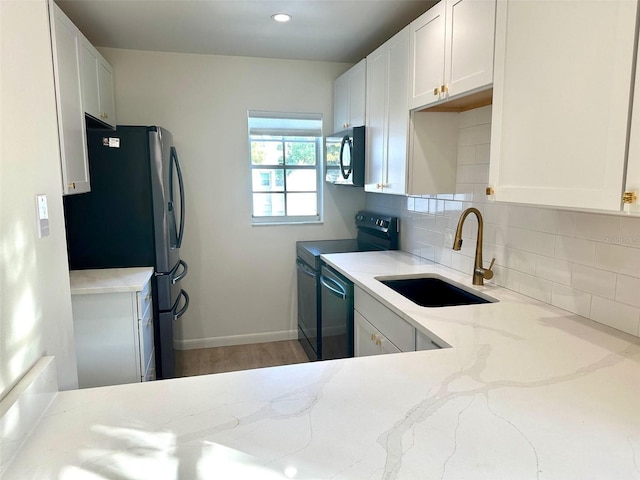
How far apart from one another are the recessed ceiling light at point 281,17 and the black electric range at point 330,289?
153 centimetres

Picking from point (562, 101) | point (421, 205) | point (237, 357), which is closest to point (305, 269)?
point (237, 357)

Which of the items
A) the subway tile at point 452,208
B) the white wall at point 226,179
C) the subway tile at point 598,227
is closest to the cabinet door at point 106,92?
the white wall at point 226,179

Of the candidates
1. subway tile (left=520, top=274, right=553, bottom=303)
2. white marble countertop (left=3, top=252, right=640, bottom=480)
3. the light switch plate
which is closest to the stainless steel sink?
subway tile (left=520, top=274, right=553, bottom=303)

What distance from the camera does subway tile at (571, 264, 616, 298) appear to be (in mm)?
1579

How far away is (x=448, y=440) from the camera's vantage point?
35.8 inches

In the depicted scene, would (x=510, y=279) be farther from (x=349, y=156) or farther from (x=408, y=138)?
(x=349, y=156)

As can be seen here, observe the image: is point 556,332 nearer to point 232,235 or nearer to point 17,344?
point 17,344

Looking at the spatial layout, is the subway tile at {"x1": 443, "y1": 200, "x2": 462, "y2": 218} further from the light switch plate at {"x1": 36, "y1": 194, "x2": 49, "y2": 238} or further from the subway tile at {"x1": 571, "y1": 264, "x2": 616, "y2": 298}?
the light switch plate at {"x1": 36, "y1": 194, "x2": 49, "y2": 238}

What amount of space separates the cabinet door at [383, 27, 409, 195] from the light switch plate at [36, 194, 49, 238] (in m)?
1.84

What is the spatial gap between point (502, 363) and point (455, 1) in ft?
5.15

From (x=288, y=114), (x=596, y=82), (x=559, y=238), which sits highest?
(x=288, y=114)

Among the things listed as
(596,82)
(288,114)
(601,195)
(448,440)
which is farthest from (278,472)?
(288,114)

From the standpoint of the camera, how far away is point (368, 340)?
2.27m

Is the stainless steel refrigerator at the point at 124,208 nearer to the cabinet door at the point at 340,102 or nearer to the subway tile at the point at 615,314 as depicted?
the cabinet door at the point at 340,102
